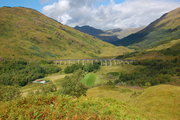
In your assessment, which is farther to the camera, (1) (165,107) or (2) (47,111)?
(1) (165,107)

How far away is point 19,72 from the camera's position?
16175cm

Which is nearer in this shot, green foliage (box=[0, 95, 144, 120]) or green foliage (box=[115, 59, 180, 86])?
green foliage (box=[0, 95, 144, 120])

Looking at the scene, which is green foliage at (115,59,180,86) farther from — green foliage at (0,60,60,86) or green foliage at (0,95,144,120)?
green foliage at (0,95,144,120)

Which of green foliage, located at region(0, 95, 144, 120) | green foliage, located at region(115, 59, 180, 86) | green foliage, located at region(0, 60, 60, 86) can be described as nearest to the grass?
green foliage, located at region(115, 59, 180, 86)

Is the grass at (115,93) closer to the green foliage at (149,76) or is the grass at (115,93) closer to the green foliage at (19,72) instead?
the green foliage at (149,76)

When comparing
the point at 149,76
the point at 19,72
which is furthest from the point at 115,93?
the point at 19,72

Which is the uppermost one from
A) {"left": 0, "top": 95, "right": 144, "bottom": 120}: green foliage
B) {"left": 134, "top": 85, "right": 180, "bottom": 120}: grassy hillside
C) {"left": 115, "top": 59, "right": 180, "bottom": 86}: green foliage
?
{"left": 0, "top": 95, "right": 144, "bottom": 120}: green foliage

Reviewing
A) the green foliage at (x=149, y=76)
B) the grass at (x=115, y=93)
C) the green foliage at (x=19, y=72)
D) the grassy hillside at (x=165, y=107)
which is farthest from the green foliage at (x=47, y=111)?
the green foliage at (x=19, y=72)

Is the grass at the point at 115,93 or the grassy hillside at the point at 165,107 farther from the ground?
the grassy hillside at the point at 165,107

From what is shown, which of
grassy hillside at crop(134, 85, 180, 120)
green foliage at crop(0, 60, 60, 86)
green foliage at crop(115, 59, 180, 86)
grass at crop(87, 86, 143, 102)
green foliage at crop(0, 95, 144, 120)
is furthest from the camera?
green foliage at crop(0, 60, 60, 86)

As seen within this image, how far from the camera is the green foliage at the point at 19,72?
139900 millimetres

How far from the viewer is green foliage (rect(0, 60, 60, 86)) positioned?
5508 inches

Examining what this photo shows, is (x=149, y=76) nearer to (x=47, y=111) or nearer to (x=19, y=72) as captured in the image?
(x=47, y=111)

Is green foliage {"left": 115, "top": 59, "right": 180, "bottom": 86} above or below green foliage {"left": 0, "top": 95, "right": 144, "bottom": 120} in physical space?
below
